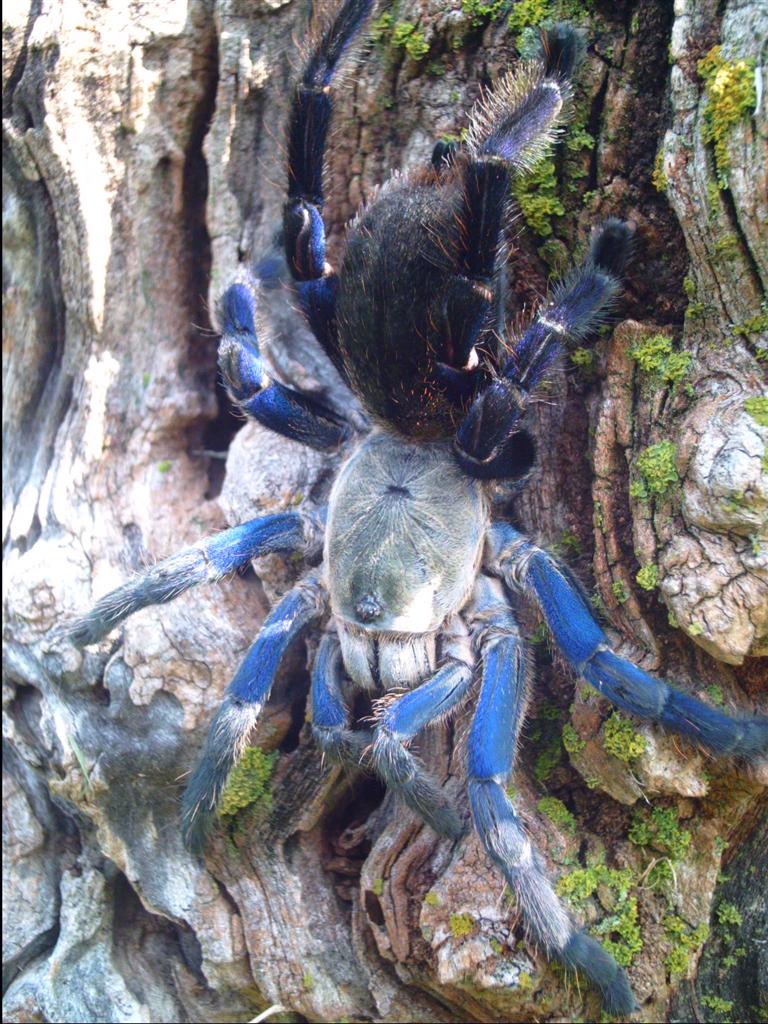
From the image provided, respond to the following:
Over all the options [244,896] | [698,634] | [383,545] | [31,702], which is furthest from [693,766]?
[31,702]

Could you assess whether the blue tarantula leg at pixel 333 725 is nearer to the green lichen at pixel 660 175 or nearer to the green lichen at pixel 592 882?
the green lichen at pixel 592 882

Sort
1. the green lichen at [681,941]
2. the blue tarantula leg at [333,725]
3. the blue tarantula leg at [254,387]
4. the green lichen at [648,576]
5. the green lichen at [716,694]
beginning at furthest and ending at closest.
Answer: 1. the blue tarantula leg at [254,387]
2. the blue tarantula leg at [333,725]
3. the green lichen at [681,941]
4. the green lichen at [716,694]
5. the green lichen at [648,576]

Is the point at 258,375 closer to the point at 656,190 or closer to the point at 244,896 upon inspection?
the point at 656,190

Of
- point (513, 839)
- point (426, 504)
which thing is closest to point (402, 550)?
point (426, 504)

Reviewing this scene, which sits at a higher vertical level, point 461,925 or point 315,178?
point 315,178

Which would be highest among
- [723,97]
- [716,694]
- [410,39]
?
[410,39]

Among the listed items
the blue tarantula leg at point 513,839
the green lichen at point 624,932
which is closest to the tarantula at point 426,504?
the blue tarantula leg at point 513,839

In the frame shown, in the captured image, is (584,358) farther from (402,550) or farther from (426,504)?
(402,550)
